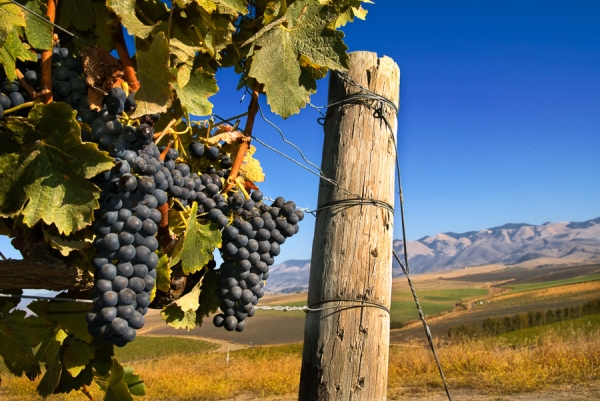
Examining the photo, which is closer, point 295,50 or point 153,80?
point 153,80

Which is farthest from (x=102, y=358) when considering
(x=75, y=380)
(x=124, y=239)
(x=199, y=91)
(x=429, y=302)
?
(x=429, y=302)

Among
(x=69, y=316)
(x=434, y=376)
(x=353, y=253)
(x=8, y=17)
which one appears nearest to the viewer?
(x=8, y=17)

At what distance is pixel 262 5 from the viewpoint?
7.65 ft

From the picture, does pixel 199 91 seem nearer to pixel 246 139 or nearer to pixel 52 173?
pixel 246 139

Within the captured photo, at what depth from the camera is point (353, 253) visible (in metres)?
2.62

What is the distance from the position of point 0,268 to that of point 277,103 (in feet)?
3.92

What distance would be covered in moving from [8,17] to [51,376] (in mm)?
1602

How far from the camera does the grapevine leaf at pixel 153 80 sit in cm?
175

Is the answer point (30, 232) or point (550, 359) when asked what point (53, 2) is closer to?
point (30, 232)

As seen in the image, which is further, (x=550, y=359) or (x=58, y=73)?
(x=550, y=359)

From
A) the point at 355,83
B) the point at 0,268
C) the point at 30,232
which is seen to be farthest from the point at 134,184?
the point at 355,83

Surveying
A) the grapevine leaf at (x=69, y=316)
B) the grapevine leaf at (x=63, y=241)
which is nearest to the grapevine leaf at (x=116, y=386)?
the grapevine leaf at (x=69, y=316)

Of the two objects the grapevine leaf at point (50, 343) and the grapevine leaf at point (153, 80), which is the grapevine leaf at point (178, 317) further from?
the grapevine leaf at point (153, 80)

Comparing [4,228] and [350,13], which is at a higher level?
[350,13]
